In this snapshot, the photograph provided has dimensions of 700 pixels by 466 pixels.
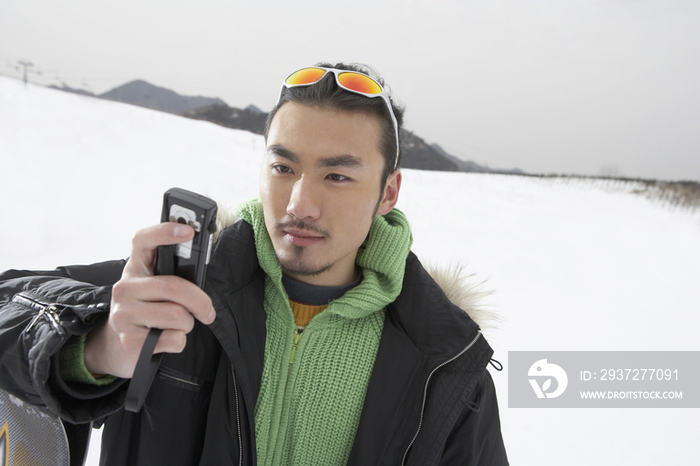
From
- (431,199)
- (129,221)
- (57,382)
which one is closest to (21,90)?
(129,221)

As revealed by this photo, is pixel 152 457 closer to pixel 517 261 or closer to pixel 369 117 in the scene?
pixel 369 117

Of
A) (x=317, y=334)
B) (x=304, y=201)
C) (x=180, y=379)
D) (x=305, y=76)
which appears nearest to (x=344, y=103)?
(x=305, y=76)

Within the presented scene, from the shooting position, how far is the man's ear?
5.82ft

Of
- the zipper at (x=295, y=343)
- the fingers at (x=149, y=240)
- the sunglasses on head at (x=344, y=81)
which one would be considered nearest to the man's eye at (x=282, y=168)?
the sunglasses on head at (x=344, y=81)

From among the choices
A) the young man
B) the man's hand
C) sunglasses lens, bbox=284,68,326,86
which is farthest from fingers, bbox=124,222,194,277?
sunglasses lens, bbox=284,68,326,86

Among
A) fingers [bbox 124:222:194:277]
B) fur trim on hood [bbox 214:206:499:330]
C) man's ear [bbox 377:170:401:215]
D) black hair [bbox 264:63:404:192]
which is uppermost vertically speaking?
black hair [bbox 264:63:404:192]

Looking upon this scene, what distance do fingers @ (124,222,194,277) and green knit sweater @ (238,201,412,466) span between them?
642 mm

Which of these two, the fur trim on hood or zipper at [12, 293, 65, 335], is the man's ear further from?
zipper at [12, 293, 65, 335]

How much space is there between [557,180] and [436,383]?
411 inches

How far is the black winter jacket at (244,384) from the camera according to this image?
1235 mm

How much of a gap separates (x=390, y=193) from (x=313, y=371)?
784 mm

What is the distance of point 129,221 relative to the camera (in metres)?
5.21

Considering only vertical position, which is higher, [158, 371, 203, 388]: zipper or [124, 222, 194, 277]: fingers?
→ [124, 222, 194, 277]: fingers

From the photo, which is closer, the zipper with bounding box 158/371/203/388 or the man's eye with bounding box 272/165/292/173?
the zipper with bounding box 158/371/203/388
